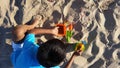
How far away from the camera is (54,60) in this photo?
7.65ft

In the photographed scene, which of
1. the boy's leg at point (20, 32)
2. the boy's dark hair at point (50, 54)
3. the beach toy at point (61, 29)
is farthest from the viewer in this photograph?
the beach toy at point (61, 29)

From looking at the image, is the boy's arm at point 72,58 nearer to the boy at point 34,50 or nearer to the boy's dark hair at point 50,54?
the boy at point 34,50

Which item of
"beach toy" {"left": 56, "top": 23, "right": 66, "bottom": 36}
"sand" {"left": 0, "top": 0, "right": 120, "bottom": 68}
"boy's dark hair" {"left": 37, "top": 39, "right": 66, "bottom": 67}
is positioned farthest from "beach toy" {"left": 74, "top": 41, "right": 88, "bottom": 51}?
"boy's dark hair" {"left": 37, "top": 39, "right": 66, "bottom": 67}

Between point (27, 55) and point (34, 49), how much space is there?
72 millimetres

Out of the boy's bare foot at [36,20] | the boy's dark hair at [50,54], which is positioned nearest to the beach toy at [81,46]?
the boy's bare foot at [36,20]

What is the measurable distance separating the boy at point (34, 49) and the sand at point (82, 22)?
5.4 inches

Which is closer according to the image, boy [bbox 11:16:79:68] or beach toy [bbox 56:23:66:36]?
boy [bbox 11:16:79:68]

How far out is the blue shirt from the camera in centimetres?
253

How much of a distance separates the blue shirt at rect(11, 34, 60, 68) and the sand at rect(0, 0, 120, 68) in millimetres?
363

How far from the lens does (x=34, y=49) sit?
259cm

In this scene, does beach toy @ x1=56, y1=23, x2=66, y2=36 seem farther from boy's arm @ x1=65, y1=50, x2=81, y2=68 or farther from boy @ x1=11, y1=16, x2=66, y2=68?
boy's arm @ x1=65, y1=50, x2=81, y2=68

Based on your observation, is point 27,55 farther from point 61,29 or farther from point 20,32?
point 61,29

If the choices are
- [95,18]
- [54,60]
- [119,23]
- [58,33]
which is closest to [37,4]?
[58,33]

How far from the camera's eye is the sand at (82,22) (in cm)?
317
